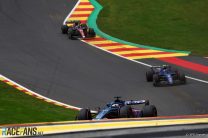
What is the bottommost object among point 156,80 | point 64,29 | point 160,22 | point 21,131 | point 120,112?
point 120,112

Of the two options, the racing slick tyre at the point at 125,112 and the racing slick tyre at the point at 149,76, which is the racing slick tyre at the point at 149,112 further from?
the racing slick tyre at the point at 149,76

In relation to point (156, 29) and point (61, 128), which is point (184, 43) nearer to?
point (156, 29)

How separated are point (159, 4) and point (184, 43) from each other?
6718 millimetres

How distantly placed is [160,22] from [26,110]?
1537cm

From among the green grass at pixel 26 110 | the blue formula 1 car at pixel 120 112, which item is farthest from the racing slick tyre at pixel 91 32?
the blue formula 1 car at pixel 120 112

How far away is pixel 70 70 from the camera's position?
22734mm

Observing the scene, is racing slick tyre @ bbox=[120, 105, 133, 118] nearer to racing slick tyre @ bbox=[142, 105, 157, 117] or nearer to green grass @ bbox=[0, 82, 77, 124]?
racing slick tyre @ bbox=[142, 105, 157, 117]

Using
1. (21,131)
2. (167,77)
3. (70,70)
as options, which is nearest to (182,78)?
(167,77)

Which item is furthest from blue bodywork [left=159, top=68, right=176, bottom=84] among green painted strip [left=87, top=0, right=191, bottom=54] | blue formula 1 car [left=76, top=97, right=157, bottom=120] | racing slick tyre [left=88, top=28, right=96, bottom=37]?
racing slick tyre [left=88, top=28, right=96, bottom=37]

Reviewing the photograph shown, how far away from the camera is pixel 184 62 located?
23719mm

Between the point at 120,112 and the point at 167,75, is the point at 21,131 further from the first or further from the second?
the point at 167,75

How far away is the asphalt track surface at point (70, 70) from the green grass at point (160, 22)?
263 centimetres

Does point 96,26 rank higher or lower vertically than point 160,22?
lower

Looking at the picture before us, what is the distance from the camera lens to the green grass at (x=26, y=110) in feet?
50.0
